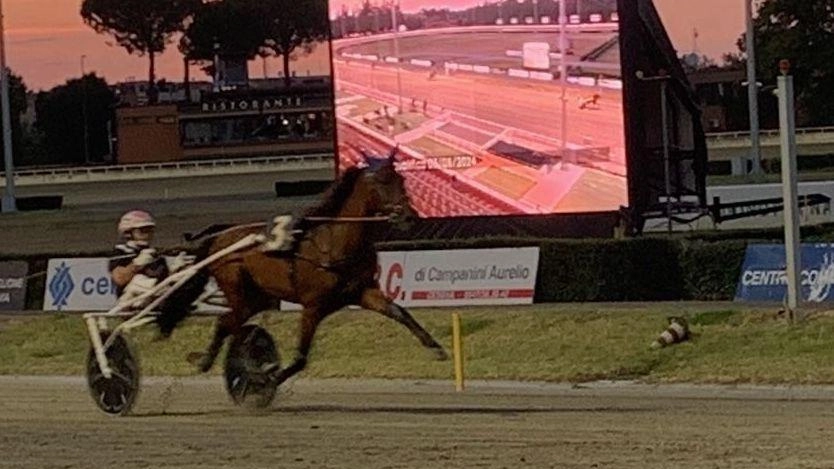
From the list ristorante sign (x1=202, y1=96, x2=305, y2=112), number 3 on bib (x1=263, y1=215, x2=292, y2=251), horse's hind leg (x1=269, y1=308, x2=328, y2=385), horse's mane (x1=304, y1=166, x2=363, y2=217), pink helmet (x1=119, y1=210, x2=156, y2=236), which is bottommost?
ristorante sign (x1=202, y1=96, x2=305, y2=112)

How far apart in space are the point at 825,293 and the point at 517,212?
347 inches

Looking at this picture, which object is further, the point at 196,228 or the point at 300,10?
the point at 300,10

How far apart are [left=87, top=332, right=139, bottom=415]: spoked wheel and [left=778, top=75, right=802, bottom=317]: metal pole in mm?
8867

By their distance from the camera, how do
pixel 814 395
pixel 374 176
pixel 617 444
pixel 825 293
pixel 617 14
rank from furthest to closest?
pixel 617 14
pixel 825 293
pixel 814 395
pixel 374 176
pixel 617 444

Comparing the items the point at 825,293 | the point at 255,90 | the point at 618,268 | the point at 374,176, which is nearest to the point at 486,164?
the point at 618,268

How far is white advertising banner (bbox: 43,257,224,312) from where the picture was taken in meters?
28.0

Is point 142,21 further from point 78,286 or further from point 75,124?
point 78,286

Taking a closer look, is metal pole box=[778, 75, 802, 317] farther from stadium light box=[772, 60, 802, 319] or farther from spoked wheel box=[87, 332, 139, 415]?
spoked wheel box=[87, 332, 139, 415]

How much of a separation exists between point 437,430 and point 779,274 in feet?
35.6

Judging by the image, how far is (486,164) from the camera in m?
29.8

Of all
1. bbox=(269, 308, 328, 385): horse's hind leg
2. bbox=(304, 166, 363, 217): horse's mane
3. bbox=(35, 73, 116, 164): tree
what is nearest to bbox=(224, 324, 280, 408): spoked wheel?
bbox=(269, 308, 328, 385): horse's hind leg

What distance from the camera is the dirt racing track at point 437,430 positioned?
10914 mm

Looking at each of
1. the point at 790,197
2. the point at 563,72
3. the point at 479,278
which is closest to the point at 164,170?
the point at 563,72

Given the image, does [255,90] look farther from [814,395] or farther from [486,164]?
[814,395]
